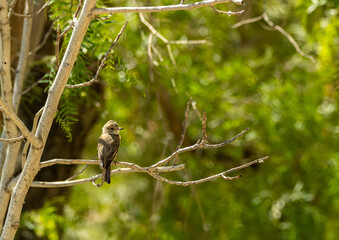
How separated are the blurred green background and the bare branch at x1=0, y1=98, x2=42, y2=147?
285 centimetres

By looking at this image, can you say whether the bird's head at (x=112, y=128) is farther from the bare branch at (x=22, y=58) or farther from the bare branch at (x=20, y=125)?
the bare branch at (x=20, y=125)

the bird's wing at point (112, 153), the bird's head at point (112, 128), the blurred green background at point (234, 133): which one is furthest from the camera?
the blurred green background at point (234, 133)

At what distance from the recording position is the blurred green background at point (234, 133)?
6.05 metres

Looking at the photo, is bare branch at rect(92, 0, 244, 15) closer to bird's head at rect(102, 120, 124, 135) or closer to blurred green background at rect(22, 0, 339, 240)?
bird's head at rect(102, 120, 124, 135)

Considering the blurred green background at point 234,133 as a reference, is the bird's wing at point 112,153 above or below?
above

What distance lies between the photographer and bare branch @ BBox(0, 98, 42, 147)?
2578mm

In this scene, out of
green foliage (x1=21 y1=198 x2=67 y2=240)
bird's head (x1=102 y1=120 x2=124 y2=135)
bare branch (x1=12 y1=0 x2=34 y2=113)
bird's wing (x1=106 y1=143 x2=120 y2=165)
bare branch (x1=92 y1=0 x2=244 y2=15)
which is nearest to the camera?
bare branch (x1=92 y1=0 x2=244 y2=15)

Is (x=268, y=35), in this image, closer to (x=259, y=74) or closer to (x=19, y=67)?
(x=259, y=74)

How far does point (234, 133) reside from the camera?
639cm

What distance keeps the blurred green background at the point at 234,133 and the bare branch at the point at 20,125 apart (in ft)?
9.34

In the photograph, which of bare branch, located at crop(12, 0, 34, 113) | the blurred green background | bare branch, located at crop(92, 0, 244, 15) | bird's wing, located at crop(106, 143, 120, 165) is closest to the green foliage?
the blurred green background

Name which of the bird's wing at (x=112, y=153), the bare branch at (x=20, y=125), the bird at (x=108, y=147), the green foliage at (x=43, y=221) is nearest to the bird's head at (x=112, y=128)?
the bird at (x=108, y=147)

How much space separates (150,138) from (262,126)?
1701 mm

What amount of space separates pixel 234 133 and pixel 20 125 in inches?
159
